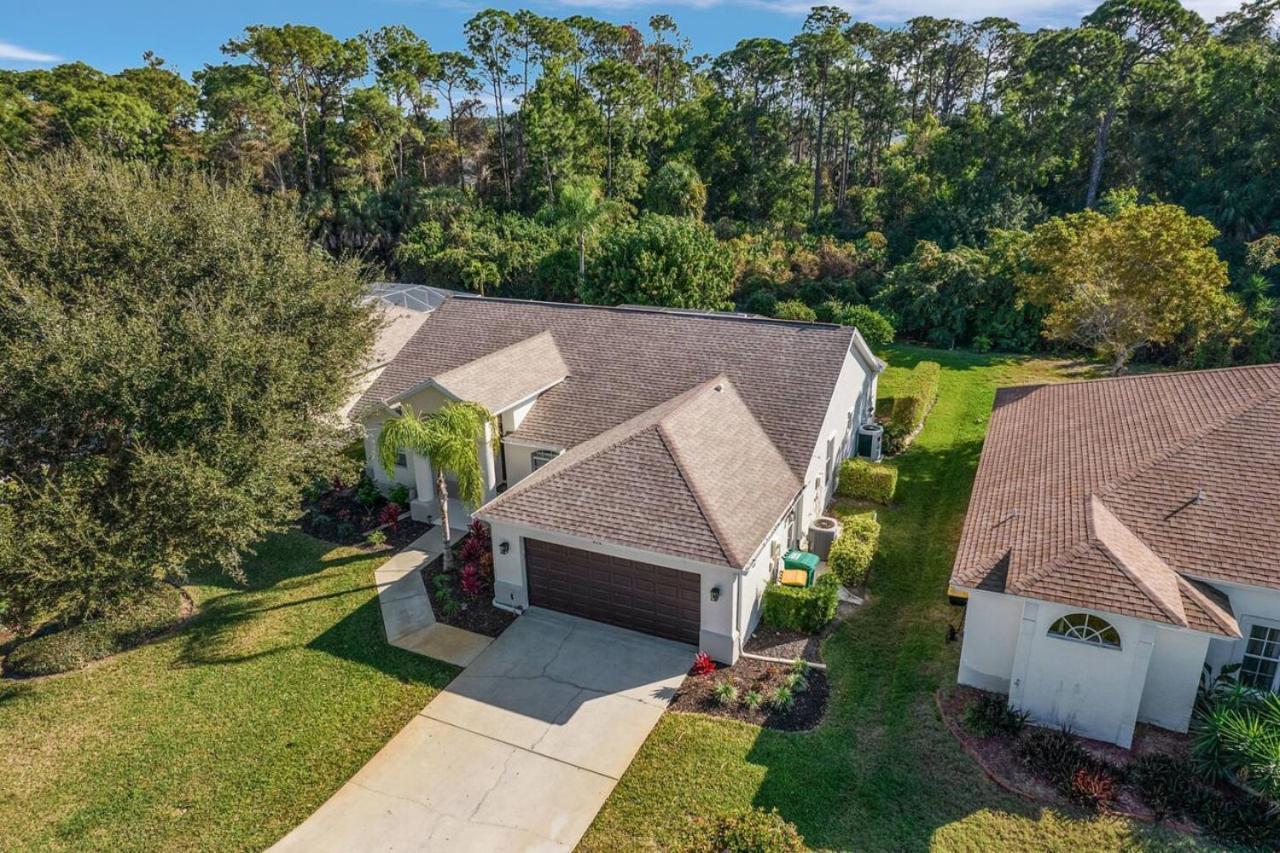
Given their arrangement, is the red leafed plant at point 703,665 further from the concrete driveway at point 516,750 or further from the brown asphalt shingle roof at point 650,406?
the brown asphalt shingle roof at point 650,406

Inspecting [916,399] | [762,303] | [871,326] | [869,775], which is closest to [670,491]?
[869,775]

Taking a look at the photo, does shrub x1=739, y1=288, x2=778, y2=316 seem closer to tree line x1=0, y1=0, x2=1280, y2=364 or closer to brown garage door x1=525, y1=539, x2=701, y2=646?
tree line x1=0, y1=0, x2=1280, y2=364

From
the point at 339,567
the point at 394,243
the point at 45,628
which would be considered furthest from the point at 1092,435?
the point at 394,243

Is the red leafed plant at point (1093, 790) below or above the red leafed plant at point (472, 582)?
below

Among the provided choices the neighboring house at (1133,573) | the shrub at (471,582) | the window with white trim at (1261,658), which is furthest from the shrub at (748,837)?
the window with white trim at (1261,658)

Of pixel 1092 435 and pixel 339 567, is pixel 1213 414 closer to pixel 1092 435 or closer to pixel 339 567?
pixel 1092 435

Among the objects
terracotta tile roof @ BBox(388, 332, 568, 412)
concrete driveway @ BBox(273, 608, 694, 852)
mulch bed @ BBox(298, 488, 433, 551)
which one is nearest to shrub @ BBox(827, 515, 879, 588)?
concrete driveway @ BBox(273, 608, 694, 852)

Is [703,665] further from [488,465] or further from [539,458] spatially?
[488,465]
